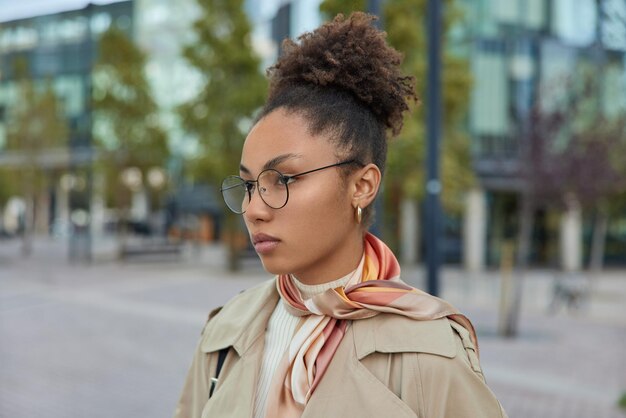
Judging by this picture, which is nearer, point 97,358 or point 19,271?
point 97,358

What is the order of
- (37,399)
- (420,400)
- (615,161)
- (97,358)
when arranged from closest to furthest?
(420,400)
(37,399)
(97,358)
(615,161)

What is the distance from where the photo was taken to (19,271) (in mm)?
19766

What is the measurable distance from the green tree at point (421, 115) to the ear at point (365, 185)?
36.1ft

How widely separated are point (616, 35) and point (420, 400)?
4241 millimetres

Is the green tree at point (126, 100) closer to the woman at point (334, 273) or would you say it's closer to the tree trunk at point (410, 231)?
the tree trunk at point (410, 231)

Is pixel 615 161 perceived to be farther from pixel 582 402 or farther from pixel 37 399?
pixel 37 399

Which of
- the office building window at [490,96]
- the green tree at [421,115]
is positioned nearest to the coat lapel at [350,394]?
the green tree at [421,115]

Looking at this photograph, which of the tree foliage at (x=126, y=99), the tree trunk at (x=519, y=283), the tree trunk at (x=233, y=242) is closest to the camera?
the tree trunk at (x=519, y=283)

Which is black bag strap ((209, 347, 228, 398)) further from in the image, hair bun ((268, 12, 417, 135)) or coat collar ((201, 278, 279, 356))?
hair bun ((268, 12, 417, 135))

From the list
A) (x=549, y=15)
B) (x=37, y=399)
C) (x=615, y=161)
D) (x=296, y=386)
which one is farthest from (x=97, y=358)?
(x=549, y=15)

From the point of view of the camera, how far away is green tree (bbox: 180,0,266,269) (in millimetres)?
19906

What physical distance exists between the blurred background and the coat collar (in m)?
1.12

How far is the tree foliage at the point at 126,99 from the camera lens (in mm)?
23750

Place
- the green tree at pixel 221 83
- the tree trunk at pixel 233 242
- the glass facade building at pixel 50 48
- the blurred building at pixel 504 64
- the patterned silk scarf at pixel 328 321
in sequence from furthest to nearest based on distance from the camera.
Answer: the glass facade building at pixel 50 48
the blurred building at pixel 504 64
the tree trunk at pixel 233 242
the green tree at pixel 221 83
the patterned silk scarf at pixel 328 321
